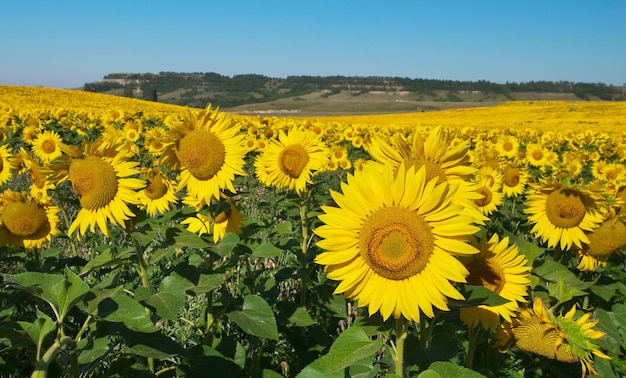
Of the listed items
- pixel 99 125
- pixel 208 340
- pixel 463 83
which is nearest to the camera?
pixel 208 340

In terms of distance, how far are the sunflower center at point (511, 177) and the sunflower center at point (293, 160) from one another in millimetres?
3663

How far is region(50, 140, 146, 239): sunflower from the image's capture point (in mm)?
2205

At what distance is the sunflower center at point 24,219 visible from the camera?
282cm

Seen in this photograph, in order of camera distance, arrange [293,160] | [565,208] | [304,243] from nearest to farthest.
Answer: [565,208], [304,243], [293,160]

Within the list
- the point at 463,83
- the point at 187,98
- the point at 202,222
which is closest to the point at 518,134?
the point at 202,222

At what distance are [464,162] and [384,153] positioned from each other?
12.7 inches

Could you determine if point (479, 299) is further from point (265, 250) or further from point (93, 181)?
point (93, 181)

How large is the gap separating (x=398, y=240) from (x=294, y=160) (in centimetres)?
254

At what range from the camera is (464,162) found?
6.31 feet

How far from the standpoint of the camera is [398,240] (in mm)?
1542

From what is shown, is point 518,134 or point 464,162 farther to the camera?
point 518,134

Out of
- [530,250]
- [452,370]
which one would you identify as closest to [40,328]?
[452,370]

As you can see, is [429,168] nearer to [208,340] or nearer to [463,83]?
[208,340]

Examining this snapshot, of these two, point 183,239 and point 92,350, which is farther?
point 183,239
